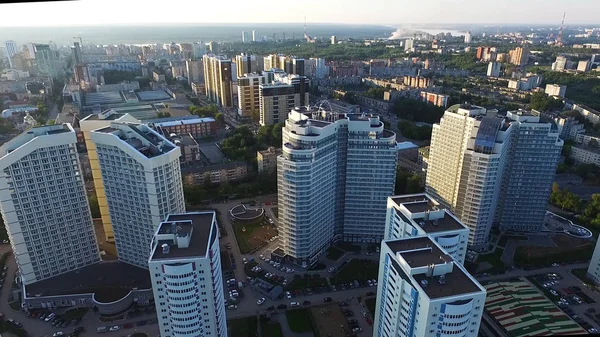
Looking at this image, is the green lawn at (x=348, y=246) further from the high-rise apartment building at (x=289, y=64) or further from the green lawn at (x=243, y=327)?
the high-rise apartment building at (x=289, y=64)

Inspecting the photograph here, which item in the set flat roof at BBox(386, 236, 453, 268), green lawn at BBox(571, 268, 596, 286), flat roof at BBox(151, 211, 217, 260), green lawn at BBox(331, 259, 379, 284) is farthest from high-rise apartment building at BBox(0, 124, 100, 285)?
green lawn at BBox(571, 268, 596, 286)

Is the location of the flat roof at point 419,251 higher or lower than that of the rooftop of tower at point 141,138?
lower

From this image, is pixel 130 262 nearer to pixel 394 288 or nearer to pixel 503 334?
pixel 394 288

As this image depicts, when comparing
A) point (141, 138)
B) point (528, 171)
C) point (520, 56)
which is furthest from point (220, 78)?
point (520, 56)

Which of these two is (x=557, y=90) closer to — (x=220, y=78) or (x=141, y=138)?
(x=220, y=78)

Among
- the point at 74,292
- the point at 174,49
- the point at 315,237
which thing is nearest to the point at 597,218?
the point at 315,237

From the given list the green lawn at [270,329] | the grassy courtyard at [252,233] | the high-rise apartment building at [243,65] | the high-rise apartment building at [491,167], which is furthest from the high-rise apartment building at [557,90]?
the green lawn at [270,329]

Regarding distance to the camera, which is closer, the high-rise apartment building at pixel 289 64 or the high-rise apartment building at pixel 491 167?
the high-rise apartment building at pixel 491 167

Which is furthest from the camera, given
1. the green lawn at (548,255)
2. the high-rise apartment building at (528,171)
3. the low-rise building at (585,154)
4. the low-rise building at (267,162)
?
the low-rise building at (585,154)

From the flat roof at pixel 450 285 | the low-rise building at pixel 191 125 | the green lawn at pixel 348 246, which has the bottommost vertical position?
the green lawn at pixel 348 246

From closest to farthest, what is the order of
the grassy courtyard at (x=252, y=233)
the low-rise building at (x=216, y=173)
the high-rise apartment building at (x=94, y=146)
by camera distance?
the high-rise apartment building at (x=94, y=146) → the grassy courtyard at (x=252, y=233) → the low-rise building at (x=216, y=173)
